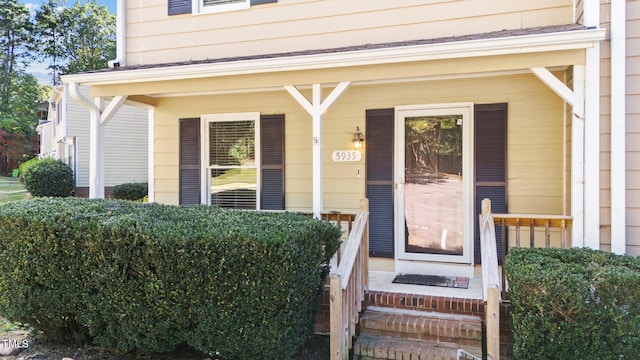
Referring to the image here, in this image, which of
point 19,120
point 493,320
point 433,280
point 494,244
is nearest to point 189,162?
point 433,280

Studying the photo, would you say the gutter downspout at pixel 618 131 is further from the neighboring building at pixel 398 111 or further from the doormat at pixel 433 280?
the doormat at pixel 433 280

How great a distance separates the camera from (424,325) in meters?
3.87

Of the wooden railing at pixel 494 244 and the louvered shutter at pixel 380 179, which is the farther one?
the louvered shutter at pixel 380 179

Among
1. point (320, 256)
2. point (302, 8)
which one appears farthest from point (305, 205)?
point (302, 8)

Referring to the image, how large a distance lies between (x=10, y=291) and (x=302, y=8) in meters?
4.32

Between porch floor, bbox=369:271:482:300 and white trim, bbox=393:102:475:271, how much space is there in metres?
0.38

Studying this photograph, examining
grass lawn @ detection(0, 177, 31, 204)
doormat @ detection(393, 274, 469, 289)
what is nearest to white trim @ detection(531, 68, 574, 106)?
doormat @ detection(393, 274, 469, 289)

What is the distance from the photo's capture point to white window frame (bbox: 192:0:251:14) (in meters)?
5.79

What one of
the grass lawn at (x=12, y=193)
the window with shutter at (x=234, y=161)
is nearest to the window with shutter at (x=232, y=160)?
the window with shutter at (x=234, y=161)

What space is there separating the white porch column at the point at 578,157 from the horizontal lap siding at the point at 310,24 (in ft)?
3.68

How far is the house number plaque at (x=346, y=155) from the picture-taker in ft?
17.8

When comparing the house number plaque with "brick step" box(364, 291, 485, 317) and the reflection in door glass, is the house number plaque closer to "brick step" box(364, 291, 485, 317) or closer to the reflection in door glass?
the reflection in door glass

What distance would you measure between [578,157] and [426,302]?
186cm

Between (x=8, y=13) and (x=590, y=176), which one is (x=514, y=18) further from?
(x=8, y=13)
